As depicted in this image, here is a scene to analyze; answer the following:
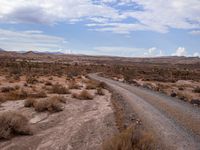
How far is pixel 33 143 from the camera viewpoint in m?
11.6

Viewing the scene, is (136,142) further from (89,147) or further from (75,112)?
(75,112)

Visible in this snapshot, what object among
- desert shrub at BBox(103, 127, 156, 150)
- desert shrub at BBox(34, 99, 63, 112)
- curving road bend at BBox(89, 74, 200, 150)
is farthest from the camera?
desert shrub at BBox(34, 99, 63, 112)

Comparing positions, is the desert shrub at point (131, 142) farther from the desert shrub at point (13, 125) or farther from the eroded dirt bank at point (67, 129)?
the desert shrub at point (13, 125)

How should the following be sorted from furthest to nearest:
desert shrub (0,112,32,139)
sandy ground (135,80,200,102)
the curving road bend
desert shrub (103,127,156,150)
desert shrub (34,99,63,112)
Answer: sandy ground (135,80,200,102)
desert shrub (34,99,63,112)
desert shrub (0,112,32,139)
the curving road bend
desert shrub (103,127,156,150)

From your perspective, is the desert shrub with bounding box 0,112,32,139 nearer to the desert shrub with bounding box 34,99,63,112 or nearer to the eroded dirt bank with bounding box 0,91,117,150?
the eroded dirt bank with bounding box 0,91,117,150

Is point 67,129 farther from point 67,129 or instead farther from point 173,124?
point 173,124

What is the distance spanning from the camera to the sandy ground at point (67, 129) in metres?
11.3

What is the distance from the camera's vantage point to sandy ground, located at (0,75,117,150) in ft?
37.2

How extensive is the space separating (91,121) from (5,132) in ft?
15.2

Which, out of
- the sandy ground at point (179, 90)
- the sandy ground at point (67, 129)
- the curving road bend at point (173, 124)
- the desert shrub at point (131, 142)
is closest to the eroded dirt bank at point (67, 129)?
the sandy ground at point (67, 129)

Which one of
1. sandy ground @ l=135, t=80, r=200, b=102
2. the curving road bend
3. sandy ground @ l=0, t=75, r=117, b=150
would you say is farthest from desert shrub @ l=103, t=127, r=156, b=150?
sandy ground @ l=135, t=80, r=200, b=102

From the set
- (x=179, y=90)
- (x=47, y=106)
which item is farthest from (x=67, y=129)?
A: (x=179, y=90)

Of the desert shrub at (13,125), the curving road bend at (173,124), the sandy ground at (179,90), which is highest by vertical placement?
the desert shrub at (13,125)

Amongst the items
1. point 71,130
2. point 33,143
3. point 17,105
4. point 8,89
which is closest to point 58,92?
point 8,89
